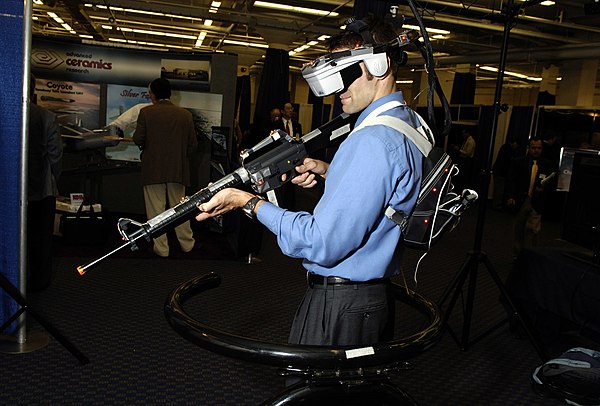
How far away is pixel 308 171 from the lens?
6.30ft

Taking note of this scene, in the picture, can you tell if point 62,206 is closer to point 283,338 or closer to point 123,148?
point 123,148

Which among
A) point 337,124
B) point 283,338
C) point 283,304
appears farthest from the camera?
point 283,304

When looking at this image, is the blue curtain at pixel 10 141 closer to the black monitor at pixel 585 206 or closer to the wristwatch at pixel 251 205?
the wristwatch at pixel 251 205

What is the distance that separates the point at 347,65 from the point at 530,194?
5.40 meters

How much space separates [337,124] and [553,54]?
37.3 feet

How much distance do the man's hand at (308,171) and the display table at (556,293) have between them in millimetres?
2298

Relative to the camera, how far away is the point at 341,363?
4.24 feet

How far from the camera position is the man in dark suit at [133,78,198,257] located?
548cm

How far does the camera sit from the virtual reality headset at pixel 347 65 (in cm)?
155

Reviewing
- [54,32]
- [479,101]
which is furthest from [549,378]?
[479,101]

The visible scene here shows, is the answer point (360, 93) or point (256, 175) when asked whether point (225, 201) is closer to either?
point (256, 175)

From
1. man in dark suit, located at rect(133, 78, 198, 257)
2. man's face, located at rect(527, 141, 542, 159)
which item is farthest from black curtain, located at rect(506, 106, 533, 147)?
man in dark suit, located at rect(133, 78, 198, 257)

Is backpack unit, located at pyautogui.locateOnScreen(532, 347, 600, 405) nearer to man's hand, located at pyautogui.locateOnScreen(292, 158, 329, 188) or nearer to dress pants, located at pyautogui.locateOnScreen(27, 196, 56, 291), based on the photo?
man's hand, located at pyautogui.locateOnScreen(292, 158, 329, 188)

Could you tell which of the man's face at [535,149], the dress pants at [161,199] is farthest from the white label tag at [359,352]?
the man's face at [535,149]
